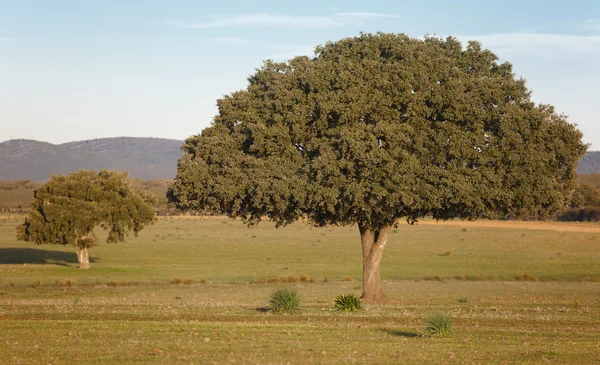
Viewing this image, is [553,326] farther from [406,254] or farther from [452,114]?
[406,254]

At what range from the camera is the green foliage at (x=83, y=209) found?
51.8 m

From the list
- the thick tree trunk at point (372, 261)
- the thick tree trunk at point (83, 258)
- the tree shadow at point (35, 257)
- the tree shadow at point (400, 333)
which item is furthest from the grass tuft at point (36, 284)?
the tree shadow at point (400, 333)

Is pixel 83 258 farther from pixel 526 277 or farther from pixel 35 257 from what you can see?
pixel 526 277

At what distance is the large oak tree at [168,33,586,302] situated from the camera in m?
27.5

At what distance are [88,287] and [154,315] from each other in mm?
19889

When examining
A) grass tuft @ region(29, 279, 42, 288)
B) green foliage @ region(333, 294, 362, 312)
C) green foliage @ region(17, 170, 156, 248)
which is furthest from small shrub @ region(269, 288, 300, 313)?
green foliage @ region(17, 170, 156, 248)

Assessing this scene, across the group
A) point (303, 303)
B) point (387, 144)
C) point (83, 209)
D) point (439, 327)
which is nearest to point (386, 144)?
point (387, 144)

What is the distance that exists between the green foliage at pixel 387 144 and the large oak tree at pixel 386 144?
0.16 ft

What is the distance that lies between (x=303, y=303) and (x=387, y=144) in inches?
292

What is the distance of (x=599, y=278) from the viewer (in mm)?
51844

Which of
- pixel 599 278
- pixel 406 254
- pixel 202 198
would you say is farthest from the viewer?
pixel 406 254

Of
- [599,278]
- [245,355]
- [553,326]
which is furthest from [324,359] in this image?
[599,278]

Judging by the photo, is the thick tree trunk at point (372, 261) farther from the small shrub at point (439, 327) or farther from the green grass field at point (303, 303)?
the small shrub at point (439, 327)

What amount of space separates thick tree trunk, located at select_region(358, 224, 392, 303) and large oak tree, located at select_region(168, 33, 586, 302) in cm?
229
